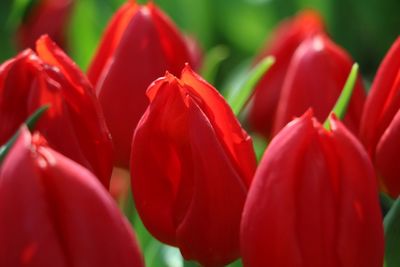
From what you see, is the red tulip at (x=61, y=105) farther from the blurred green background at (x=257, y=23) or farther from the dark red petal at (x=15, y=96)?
the blurred green background at (x=257, y=23)

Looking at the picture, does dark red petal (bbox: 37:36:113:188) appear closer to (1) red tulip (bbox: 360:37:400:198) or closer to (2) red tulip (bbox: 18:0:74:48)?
(1) red tulip (bbox: 360:37:400:198)

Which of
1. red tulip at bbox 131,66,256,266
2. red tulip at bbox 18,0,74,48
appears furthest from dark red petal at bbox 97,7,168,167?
red tulip at bbox 18,0,74,48

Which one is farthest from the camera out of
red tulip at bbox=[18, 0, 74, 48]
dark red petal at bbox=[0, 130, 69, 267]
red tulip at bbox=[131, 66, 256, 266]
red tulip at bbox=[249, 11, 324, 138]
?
red tulip at bbox=[18, 0, 74, 48]

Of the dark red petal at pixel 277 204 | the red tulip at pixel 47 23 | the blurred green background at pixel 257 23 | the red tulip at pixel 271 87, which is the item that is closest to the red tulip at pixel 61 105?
the dark red petal at pixel 277 204

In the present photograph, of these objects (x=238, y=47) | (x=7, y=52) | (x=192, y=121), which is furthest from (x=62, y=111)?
(x=238, y=47)

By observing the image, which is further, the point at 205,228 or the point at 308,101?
the point at 308,101

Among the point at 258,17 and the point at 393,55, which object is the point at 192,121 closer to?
the point at 393,55
